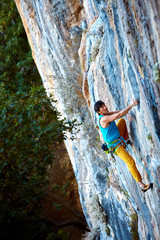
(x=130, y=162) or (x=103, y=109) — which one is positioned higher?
(x=103, y=109)

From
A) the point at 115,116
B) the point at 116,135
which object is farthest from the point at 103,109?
the point at 116,135

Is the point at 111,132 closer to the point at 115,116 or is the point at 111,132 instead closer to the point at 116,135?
the point at 116,135

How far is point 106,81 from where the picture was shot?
4.94 m

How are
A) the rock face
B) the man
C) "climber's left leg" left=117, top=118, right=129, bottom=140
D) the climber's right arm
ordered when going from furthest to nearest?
"climber's left leg" left=117, top=118, right=129, bottom=140 < the man < the climber's right arm < the rock face

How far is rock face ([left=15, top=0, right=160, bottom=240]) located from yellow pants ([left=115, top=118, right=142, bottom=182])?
175mm

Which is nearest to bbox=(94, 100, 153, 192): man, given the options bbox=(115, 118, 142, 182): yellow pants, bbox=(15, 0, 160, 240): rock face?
bbox=(115, 118, 142, 182): yellow pants

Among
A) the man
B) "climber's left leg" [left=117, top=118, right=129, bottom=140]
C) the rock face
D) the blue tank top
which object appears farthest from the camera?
"climber's left leg" [left=117, top=118, right=129, bottom=140]

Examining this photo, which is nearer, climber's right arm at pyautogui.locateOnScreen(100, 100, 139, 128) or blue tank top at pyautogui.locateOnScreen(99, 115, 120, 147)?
climber's right arm at pyautogui.locateOnScreen(100, 100, 139, 128)

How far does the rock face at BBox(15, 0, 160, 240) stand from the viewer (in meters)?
3.13

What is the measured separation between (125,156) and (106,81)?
1591 millimetres

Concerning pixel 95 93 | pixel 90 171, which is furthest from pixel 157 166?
pixel 90 171

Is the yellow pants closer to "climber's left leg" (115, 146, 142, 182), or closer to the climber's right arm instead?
"climber's left leg" (115, 146, 142, 182)

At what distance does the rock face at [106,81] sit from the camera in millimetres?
3127

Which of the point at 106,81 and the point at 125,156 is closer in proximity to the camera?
the point at 125,156
